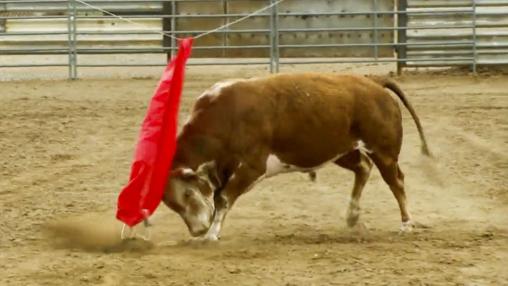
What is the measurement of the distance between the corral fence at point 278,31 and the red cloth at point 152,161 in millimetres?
10050

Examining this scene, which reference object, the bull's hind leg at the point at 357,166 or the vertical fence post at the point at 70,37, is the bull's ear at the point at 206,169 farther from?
the vertical fence post at the point at 70,37

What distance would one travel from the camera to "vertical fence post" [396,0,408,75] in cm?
1766

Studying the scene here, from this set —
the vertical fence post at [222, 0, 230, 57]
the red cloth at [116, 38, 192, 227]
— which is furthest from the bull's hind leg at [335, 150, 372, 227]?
the vertical fence post at [222, 0, 230, 57]

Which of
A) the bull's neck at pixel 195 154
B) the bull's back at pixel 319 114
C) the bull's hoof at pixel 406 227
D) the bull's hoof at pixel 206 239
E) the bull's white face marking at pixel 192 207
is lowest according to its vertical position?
the bull's hoof at pixel 406 227

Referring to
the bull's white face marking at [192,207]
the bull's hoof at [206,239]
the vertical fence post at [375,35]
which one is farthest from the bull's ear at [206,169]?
the vertical fence post at [375,35]

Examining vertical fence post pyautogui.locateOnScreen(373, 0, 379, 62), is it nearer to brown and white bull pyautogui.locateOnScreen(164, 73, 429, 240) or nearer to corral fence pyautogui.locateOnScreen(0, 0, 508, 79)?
corral fence pyautogui.locateOnScreen(0, 0, 508, 79)

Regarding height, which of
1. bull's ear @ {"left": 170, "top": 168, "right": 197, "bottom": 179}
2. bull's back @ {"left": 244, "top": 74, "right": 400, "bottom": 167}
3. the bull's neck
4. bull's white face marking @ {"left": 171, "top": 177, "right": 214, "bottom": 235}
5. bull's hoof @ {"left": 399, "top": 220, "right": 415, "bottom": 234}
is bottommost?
bull's hoof @ {"left": 399, "top": 220, "right": 415, "bottom": 234}

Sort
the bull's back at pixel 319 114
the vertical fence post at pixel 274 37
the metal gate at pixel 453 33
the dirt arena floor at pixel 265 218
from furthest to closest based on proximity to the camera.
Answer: the metal gate at pixel 453 33 → the vertical fence post at pixel 274 37 → the bull's back at pixel 319 114 → the dirt arena floor at pixel 265 218

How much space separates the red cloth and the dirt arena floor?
28 cm

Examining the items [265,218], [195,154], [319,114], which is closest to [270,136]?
[319,114]

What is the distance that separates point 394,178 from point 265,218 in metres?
1.13

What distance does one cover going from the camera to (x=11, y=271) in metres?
6.39

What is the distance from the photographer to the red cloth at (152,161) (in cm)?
693

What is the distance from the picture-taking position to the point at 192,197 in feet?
23.4
